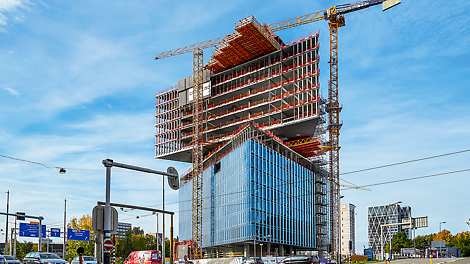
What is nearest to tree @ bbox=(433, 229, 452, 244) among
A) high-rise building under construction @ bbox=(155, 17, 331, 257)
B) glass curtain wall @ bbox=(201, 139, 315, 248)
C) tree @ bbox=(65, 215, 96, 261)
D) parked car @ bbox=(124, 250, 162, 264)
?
high-rise building under construction @ bbox=(155, 17, 331, 257)

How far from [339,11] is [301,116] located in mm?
30406

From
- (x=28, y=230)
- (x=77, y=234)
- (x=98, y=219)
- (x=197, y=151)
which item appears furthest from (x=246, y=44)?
(x=98, y=219)

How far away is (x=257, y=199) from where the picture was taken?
80.3 meters

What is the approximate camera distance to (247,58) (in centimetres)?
10781

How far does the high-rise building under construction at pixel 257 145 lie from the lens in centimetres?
8269

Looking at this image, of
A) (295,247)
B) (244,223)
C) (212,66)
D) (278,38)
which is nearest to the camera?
(244,223)

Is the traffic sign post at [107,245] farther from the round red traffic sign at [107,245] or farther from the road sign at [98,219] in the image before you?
the road sign at [98,219]

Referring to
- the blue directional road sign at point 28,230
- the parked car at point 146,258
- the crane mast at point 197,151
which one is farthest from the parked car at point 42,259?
the crane mast at point 197,151

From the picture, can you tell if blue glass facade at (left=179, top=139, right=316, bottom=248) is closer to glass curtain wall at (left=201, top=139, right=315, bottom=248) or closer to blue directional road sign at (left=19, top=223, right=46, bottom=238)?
glass curtain wall at (left=201, top=139, right=315, bottom=248)

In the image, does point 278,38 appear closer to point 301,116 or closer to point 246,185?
point 301,116

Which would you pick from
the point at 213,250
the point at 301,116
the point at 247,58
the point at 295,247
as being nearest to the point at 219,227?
the point at 213,250

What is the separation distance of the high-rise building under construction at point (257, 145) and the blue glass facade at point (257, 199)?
0.64ft

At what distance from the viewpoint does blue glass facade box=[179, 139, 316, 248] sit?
79775 mm

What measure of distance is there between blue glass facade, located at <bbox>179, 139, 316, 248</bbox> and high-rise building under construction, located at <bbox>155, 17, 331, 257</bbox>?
194 millimetres
